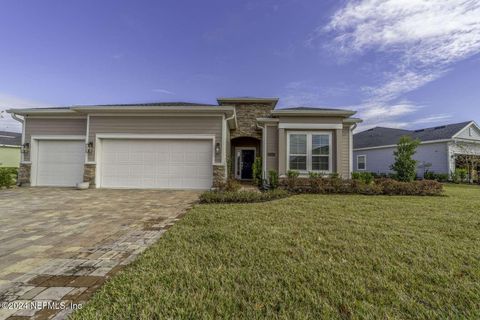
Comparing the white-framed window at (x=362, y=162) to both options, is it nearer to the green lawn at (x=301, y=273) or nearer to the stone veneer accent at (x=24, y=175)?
the green lawn at (x=301, y=273)

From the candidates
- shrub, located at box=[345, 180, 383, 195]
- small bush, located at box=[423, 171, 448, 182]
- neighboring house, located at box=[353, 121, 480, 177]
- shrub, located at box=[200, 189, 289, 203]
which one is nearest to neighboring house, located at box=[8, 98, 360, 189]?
shrub, located at box=[345, 180, 383, 195]

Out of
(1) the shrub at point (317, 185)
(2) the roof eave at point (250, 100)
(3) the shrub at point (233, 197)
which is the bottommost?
(3) the shrub at point (233, 197)

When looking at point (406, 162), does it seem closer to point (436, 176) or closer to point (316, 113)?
point (316, 113)

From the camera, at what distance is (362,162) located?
20.9 meters

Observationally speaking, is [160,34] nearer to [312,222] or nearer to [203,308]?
[312,222]

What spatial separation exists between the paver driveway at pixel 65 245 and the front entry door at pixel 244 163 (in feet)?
27.3

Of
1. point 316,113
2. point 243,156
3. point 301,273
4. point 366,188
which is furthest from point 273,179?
point 301,273

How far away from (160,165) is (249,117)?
6.86m

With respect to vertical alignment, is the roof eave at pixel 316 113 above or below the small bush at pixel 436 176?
above

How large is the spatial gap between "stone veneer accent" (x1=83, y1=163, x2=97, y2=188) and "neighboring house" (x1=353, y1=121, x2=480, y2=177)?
69.8ft

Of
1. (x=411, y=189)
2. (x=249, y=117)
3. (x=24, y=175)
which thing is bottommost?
(x=411, y=189)

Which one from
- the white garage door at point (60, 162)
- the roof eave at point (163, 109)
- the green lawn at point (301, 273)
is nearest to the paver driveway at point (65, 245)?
the green lawn at point (301, 273)

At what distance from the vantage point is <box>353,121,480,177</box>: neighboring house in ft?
52.7

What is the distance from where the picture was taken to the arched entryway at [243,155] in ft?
47.5
